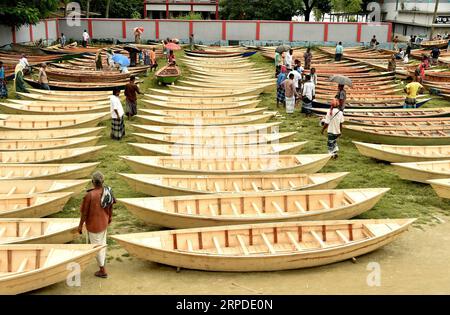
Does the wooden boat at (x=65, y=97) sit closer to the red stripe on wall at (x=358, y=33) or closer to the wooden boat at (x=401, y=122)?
the wooden boat at (x=401, y=122)

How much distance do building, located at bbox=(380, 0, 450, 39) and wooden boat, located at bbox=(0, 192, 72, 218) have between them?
148ft

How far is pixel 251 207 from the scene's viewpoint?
10.8 meters

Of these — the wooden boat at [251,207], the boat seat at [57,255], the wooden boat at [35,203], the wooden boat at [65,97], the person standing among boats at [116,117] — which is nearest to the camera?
the boat seat at [57,255]

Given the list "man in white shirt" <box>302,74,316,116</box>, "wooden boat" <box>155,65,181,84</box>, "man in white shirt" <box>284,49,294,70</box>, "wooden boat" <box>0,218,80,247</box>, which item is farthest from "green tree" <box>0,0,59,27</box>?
"wooden boat" <box>0,218,80,247</box>

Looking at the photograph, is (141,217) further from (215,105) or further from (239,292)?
(215,105)

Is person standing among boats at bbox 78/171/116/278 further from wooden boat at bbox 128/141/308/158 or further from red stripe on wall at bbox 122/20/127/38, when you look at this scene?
red stripe on wall at bbox 122/20/127/38

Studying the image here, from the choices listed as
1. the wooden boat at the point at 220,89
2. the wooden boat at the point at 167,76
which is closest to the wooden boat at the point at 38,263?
the wooden boat at the point at 220,89

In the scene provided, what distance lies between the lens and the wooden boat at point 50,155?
43.8 ft

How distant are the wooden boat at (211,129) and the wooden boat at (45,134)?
55.7 inches

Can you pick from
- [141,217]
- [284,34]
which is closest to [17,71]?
[141,217]

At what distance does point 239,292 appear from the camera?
8172mm

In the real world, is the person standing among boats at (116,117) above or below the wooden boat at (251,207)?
above

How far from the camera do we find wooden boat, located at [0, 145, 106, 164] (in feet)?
43.8

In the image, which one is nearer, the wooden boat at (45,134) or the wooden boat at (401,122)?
the wooden boat at (45,134)
